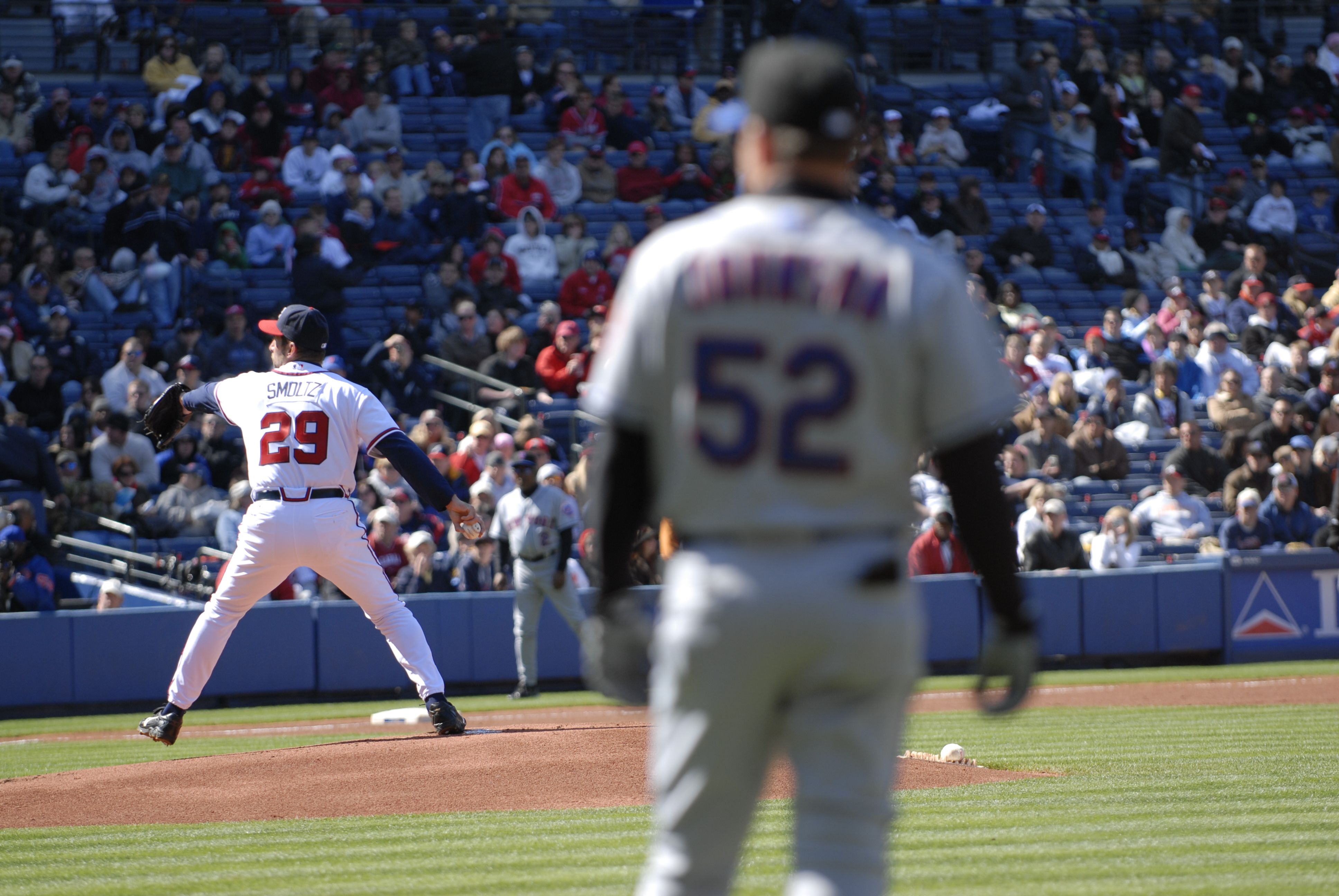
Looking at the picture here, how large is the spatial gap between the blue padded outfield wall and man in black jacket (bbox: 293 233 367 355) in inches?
152

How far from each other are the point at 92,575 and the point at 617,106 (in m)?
9.87

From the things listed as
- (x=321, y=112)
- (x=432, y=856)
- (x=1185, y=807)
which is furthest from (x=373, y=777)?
(x=321, y=112)

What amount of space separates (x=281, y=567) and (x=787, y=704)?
5.67 metres

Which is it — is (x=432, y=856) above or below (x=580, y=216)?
below

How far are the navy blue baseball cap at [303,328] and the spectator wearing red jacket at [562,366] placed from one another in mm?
8738

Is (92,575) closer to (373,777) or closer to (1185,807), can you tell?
(373,777)

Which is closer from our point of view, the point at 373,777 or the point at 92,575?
the point at 373,777

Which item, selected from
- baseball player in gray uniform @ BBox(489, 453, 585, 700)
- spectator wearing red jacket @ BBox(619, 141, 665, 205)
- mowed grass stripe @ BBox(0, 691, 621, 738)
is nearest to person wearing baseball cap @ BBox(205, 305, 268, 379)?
mowed grass stripe @ BBox(0, 691, 621, 738)

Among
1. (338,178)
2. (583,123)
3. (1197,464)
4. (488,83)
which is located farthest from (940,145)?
(338,178)

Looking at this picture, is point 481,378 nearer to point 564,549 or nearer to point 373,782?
point 564,549

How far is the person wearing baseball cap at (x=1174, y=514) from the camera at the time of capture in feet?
55.0

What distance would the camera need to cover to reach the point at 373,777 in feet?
24.2

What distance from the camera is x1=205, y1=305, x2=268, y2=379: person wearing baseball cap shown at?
16.1m

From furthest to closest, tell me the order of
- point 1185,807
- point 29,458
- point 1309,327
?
point 1309,327 → point 29,458 → point 1185,807
